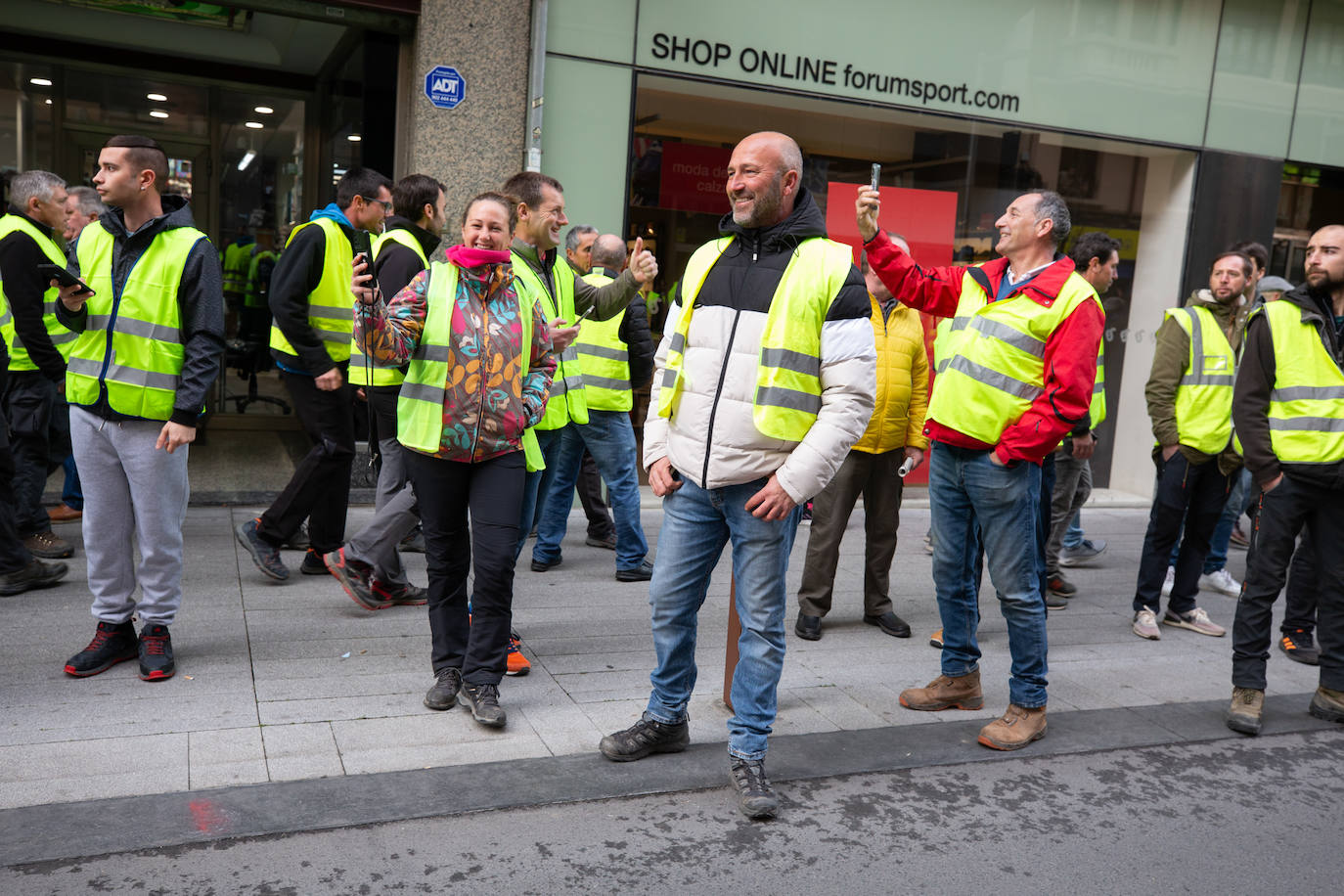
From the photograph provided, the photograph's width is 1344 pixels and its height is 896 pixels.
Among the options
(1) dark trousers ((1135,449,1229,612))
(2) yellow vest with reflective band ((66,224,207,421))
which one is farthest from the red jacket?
(2) yellow vest with reflective band ((66,224,207,421))

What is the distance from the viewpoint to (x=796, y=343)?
371 centimetres

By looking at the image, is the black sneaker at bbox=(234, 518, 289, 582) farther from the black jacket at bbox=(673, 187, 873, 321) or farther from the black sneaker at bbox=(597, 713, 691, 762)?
the black jacket at bbox=(673, 187, 873, 321)

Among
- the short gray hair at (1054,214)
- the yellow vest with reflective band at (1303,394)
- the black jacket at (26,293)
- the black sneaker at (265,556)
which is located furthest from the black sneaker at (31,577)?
the yellow vest with reflective band at (1303,394)

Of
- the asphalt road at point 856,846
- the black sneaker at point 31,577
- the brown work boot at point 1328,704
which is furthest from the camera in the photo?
the black sneaker at point 31,577

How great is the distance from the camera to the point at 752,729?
3904 millimetres

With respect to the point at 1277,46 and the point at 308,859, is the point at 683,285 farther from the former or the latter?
the point at 1277,46

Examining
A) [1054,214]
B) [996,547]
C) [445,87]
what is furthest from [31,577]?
[1054,214]

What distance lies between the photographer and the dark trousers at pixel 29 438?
646 cm

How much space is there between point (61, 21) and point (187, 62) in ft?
3.34

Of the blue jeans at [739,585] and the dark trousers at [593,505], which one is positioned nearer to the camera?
the blue jeans at [739,585]

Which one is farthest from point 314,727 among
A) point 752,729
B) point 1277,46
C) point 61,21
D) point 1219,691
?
point 1277,46

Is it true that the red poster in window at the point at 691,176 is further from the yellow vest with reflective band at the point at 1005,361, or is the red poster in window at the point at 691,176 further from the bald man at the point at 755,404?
the bald man at the point at 755,404

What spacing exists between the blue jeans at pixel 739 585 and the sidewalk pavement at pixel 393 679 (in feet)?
1.81

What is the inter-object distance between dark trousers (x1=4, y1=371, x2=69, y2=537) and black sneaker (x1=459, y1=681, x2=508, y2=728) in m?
3.51
